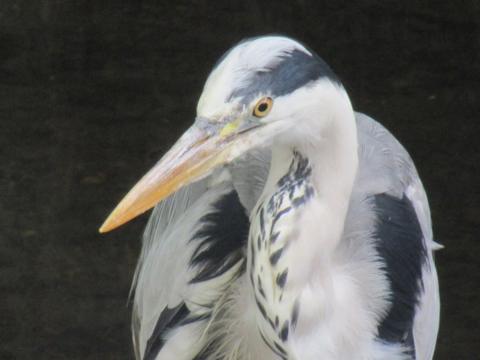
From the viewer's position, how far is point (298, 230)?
7.20ft

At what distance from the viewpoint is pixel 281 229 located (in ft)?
7.14

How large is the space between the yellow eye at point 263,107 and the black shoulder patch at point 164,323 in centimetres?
67

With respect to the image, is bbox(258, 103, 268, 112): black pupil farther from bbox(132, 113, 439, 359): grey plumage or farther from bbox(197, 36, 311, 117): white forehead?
bbox(132, 113, 439, 359): grey plumage

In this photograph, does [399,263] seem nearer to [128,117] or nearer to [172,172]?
[172,172]

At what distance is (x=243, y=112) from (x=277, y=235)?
0.26 meters

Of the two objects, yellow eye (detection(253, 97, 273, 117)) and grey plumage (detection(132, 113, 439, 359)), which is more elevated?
yellow eye (detection(253, 97, 273, 117))

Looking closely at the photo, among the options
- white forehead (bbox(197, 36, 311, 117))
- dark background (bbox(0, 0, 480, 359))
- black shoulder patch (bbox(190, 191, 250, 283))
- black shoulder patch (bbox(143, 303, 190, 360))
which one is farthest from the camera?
dark background (bbox(0, 0, 480, 359))

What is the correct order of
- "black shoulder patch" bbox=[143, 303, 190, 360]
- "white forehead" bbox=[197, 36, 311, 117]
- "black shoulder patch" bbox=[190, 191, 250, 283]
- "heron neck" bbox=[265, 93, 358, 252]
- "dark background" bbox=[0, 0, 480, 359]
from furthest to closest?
"dark background" bbox=[0, 0, 480, 359] → "black shoulder patch" bbox=[143, 303, 190, 360] → "black shoulder patch" bbox=[190, 191, 250, 283] → "heron neck" bbox=[265, 93, 358, 252] → "white forehead" bbox=[197, 36, 311, 117]

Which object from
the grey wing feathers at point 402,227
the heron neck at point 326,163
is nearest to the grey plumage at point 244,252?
the grey wing feathers at point 402,227

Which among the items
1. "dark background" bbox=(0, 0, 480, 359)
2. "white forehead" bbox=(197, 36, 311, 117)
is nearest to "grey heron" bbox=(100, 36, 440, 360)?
"white forehead" bbox=(197, 36, 311, 117)

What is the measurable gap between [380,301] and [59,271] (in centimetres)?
143

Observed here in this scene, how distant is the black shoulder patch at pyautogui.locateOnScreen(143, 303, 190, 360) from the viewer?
8.54 ft

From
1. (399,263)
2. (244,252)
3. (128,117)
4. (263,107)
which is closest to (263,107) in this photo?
(263,107)

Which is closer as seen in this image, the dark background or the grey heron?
the grey heron
